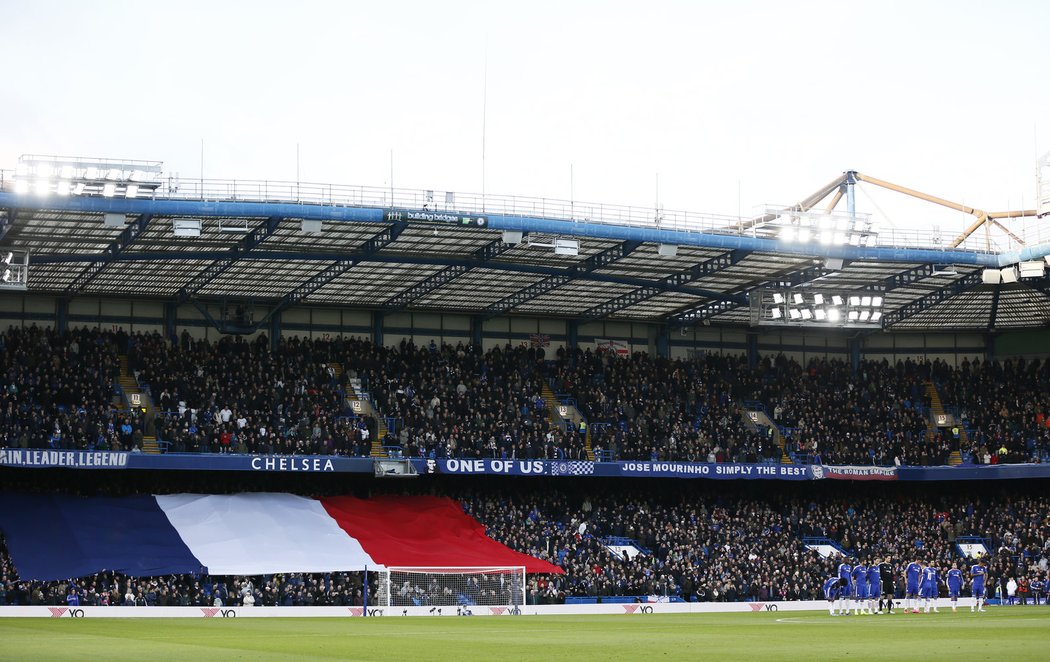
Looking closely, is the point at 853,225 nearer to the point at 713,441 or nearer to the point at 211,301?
the point at 713,441

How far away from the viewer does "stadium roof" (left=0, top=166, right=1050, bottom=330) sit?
148 ft

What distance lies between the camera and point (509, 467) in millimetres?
53281

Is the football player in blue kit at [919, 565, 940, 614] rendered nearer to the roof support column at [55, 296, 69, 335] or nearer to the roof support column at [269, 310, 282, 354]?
the roof support column at [269, 310, 282, 354]

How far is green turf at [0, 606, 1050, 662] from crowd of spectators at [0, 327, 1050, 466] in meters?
13.7

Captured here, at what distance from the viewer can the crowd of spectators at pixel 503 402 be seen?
49.8 metres

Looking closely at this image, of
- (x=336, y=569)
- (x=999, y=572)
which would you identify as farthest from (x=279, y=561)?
(x=999, y=572)

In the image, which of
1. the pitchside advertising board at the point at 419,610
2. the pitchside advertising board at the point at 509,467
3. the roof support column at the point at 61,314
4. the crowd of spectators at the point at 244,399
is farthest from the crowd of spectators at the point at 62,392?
the pitchside advertising board at the point at 419,610

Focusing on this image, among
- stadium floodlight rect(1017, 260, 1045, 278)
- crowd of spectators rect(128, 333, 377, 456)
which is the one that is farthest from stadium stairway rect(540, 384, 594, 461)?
stadium floodlight rect(1017, 260, 1045, 278)

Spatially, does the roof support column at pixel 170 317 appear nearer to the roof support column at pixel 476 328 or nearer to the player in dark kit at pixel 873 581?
the roof support column at pixel 476 328

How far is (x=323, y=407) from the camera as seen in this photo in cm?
5403

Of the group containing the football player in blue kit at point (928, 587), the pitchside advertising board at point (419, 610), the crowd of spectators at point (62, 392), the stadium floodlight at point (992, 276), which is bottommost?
the pitchside advertising board at point (419, 610)

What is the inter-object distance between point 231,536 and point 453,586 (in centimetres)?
819

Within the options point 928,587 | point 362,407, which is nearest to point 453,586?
point 362,407

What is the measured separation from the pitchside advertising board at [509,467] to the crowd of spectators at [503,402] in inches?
27.3
